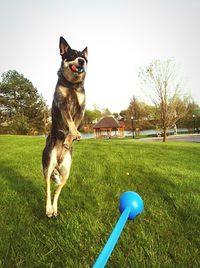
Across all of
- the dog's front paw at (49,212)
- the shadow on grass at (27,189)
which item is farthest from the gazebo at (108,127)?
the dog's front paw at (49,212)

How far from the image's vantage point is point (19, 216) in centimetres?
328

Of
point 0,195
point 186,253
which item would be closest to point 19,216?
point 0,195

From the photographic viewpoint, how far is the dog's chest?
8.36ft

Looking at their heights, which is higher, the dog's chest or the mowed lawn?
the dog's chest

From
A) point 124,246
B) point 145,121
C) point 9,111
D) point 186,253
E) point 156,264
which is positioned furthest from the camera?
point 145,121

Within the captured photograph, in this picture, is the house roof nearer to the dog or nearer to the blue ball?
the dog

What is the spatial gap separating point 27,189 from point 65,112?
2.63 metres

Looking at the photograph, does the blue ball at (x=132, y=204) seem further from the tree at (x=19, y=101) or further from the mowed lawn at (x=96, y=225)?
the tree at (x=19, y=101)

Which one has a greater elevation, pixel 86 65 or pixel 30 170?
pixel 86 65

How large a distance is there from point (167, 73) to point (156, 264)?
1253 inches

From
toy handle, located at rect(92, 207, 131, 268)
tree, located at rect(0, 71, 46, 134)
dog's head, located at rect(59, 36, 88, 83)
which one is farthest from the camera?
tree, located at rect(0, 71, 46, 134)

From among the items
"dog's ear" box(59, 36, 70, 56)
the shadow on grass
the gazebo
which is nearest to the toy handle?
"dog's ear" box(59, 36, 70, 56)

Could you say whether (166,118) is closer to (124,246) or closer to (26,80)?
(124,246)

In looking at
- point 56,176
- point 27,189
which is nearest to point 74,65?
point 56,176
